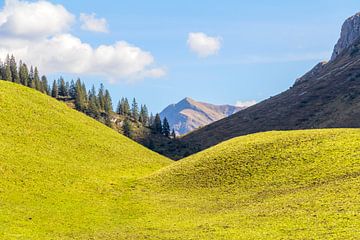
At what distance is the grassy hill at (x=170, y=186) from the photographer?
142 ft

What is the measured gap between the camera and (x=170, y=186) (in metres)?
→ 71.8

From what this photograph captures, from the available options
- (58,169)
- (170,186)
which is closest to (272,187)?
(170,186)

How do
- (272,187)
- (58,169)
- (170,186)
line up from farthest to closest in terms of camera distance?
(58,169)
(170,186)
(272,187)

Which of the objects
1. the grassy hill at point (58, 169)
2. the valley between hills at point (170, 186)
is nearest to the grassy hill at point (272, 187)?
the valley between hills at point (170, 186)

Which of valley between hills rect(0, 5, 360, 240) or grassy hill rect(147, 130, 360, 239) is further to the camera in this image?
valley between hills rect(0, 5, 360, 240)

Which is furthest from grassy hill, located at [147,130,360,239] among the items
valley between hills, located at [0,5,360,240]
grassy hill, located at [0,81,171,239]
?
grassy hill, located at [0,81,171,239]

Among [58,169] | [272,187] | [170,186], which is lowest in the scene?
[272,187]

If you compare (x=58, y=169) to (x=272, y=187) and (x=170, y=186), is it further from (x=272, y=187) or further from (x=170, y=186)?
(x=272, y=187)

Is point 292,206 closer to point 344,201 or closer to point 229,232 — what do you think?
point 344,201

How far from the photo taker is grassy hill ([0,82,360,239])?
43219mm

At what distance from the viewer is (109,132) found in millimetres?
115938

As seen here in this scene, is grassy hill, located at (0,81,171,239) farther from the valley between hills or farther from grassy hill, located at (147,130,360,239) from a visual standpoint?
grassy hill, located at (147,130,360,239)

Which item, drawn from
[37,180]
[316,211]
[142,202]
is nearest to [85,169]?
[37,180]

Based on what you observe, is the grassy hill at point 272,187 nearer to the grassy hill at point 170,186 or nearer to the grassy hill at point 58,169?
the grassy hill at point 170,186
